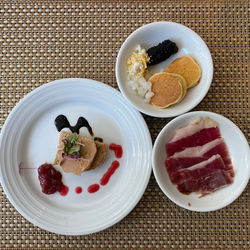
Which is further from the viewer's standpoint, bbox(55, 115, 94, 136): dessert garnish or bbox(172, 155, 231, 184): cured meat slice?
bbox(55, 115, 94, 136): dessert garnish

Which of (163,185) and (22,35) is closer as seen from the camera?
(163,185)

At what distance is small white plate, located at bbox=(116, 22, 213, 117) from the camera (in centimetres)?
140

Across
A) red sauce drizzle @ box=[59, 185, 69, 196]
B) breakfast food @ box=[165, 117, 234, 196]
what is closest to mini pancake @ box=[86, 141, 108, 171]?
red sauce drizzle @ box=[59, 185, 69, 196]

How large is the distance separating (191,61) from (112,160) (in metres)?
0.65

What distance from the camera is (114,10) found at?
1566 millimetres

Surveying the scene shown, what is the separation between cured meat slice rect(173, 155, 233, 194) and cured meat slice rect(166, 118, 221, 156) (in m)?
0.10

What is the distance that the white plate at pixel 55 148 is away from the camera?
1.43 m

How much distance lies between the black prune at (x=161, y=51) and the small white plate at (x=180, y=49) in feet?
0.15

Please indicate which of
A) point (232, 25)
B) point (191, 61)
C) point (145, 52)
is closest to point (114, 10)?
point (145, 52)

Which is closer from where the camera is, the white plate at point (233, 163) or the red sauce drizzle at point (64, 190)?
the white plate at point (233, 163)

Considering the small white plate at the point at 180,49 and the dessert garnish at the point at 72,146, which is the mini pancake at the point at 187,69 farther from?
the dessert garnish at the point at 72,146

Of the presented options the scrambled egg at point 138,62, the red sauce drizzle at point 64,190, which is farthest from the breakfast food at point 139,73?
the red sauce drizzle at point 64,190

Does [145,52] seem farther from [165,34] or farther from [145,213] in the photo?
[145,213]

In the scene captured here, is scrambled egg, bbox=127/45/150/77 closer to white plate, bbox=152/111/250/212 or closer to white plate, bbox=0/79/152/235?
white plate, bbox=0/79/152/235
